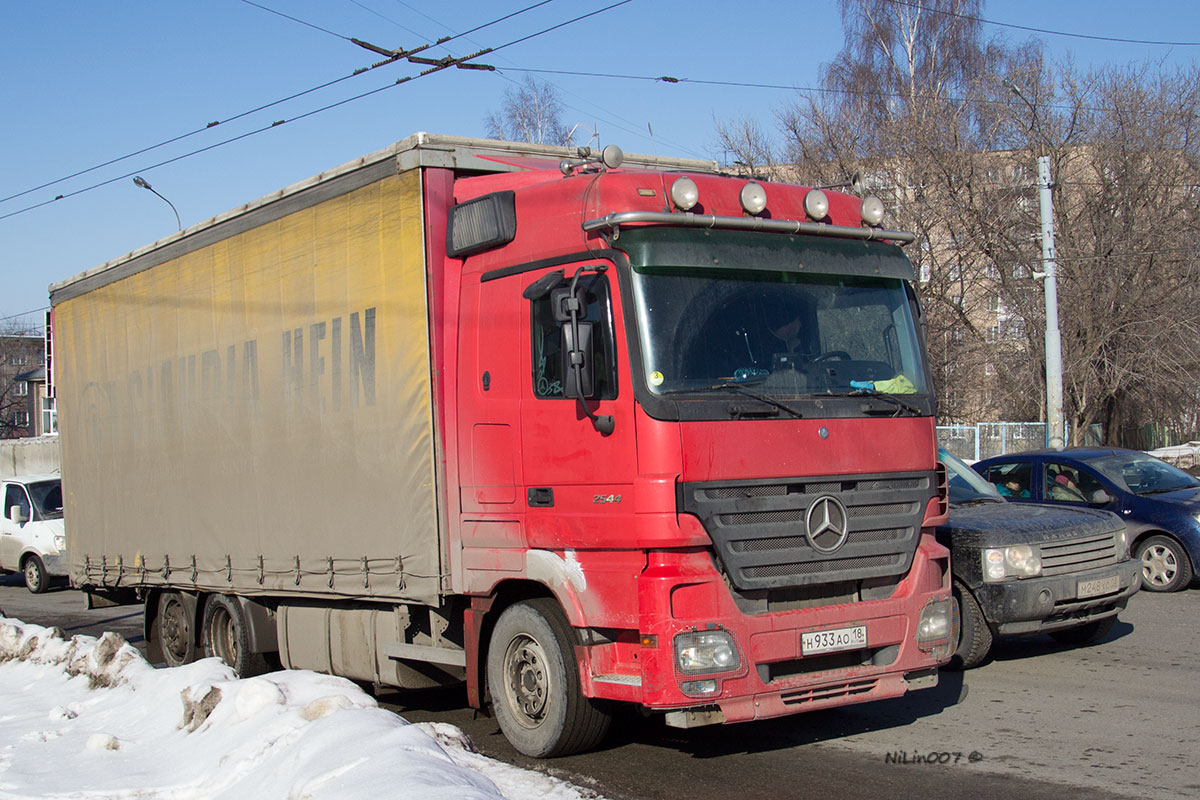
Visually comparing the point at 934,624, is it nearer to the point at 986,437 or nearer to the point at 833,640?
the point at 833,640

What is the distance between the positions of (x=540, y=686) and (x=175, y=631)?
594cm

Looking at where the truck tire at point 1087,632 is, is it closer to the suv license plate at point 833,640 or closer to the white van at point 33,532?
the suv license plate at point 833,640

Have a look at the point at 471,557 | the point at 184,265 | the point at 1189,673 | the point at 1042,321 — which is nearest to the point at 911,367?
the point at 471,557

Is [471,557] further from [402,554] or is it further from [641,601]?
[641,601]

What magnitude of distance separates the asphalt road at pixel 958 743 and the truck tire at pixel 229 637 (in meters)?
1.31

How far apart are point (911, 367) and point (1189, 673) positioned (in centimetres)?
340

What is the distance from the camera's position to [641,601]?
584 cm

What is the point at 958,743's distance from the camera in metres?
6.57

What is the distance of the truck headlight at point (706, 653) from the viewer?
18.9ft

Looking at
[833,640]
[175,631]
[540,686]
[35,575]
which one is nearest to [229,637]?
[175,631]

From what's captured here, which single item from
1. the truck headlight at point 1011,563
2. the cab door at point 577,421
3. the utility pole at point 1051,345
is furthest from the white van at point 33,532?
the utility pole at point 1051,345

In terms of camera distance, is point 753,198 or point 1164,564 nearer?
point 753,198

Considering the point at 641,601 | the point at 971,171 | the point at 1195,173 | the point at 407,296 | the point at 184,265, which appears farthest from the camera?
the point at 971,171

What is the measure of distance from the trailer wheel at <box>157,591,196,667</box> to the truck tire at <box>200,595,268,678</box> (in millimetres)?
251
